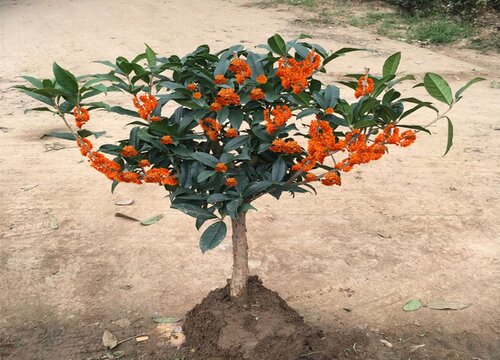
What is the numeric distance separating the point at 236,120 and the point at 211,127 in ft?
0.36

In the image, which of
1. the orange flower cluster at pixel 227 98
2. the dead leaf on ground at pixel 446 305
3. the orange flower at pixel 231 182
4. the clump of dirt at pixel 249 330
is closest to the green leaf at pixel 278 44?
the orange flower cluster at pixel 227 98

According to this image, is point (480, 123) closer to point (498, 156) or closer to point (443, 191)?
point (498, 156)

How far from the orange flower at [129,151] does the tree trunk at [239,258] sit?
518mm

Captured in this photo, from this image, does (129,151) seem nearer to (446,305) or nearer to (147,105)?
(147,105)

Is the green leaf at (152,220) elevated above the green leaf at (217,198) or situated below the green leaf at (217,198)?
below

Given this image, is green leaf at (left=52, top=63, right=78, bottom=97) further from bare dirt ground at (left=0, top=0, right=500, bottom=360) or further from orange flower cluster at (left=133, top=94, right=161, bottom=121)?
bare dirt ground at (left=0, top=0, right=500, bottom=360)

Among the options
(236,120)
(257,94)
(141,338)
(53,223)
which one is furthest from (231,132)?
(53,223)

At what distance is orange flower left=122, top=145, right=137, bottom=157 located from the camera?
195 cm

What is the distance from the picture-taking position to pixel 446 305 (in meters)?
2.85

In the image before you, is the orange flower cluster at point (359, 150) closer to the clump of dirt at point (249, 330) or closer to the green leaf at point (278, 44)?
the green leaf at point (278, 44)

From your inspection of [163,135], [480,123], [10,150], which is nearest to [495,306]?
[163,135]

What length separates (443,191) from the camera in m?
4.08

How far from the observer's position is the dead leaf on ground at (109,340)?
257cm

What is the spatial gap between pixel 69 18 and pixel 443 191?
28.3 feet
